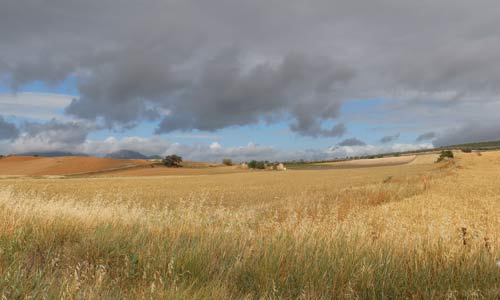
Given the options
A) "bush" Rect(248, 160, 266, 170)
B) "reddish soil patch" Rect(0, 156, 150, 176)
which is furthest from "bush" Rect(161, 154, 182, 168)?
"bush" Rect(248, 160, 266, 170)

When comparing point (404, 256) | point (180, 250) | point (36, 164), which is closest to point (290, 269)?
point (180, 250)

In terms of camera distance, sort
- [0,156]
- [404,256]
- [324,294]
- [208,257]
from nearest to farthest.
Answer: [324,294], [208,257], [404,256], [0,156]

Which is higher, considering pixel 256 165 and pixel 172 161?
pixel 172 161

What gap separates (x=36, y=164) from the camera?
101625 millimetres

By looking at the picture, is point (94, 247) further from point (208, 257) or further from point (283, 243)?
point (283, 243)

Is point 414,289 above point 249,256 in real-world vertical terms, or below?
below

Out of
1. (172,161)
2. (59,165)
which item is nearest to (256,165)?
(172,161)

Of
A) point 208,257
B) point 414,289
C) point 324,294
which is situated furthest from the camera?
point 208,257

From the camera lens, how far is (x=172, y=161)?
351 feet

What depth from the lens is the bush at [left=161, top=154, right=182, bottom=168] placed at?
4183 inches

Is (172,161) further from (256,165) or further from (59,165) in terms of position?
(59,165)

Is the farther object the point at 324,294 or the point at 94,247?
the point at 94,247

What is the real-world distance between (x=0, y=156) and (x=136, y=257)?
426ft

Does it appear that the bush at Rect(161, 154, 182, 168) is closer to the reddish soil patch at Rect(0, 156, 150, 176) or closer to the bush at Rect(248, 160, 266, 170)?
the reddish soil patch at Rect(0, 156, 150, 176)
